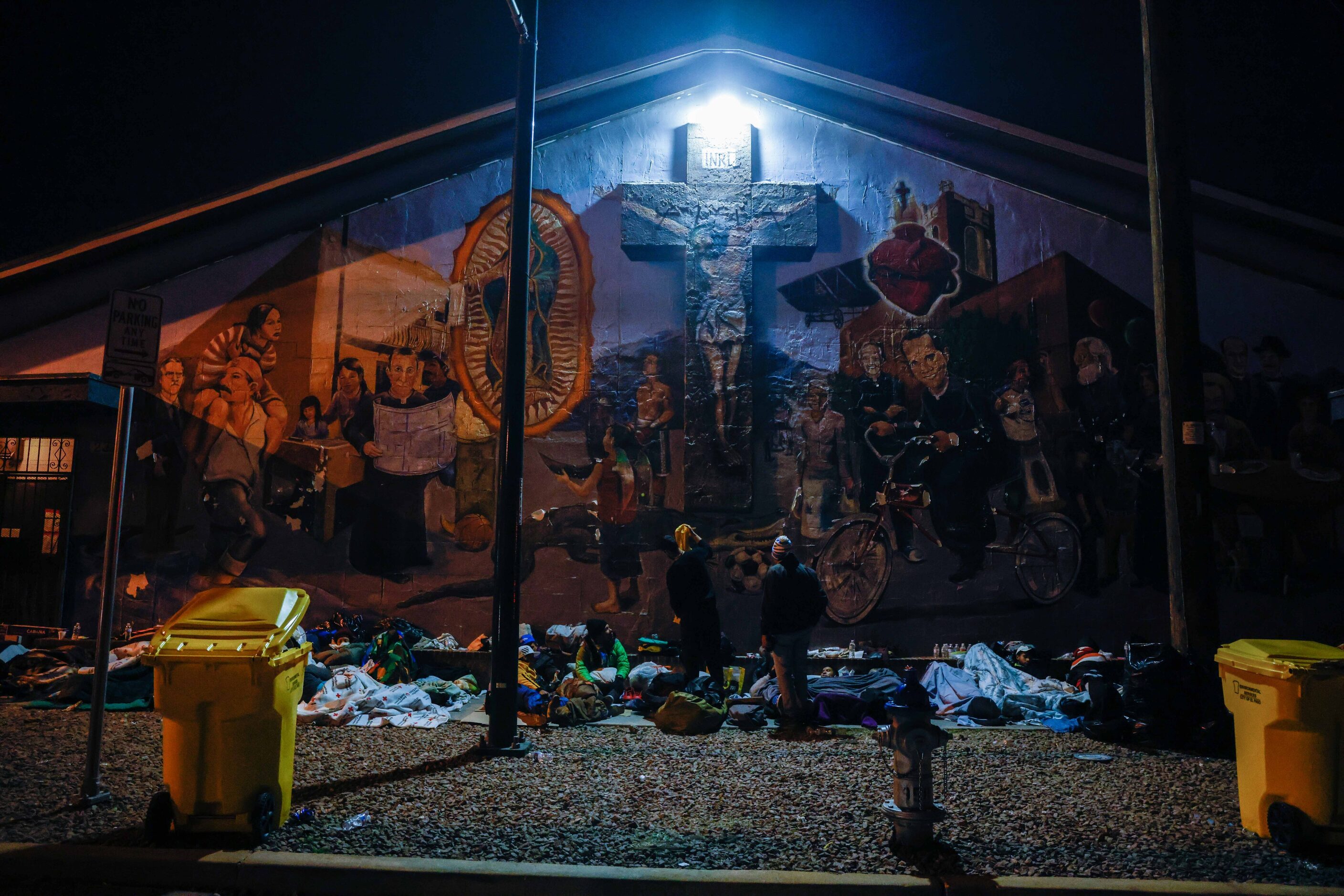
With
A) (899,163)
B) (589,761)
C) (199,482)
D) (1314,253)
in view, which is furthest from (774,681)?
(1314,253)

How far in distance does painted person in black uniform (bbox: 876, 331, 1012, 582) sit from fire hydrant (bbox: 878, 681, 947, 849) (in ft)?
22.7

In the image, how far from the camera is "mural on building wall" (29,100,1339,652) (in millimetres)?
11047

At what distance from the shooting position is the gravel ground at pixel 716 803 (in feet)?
14.6

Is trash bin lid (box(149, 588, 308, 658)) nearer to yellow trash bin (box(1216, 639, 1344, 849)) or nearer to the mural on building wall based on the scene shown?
yellow trash bin (box(1216, 639, 1344, 849))

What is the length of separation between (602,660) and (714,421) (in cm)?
356

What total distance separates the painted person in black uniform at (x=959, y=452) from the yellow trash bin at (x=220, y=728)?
8.59 m

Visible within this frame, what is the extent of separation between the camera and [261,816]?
461 cm

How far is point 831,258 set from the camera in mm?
11781

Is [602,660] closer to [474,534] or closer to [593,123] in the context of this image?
[474,534]

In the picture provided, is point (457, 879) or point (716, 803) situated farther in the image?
point (716, 803)

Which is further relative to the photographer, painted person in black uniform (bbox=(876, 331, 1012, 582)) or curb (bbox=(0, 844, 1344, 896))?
painted person in black uniform (bbox=(876, 331, 1012, 582))

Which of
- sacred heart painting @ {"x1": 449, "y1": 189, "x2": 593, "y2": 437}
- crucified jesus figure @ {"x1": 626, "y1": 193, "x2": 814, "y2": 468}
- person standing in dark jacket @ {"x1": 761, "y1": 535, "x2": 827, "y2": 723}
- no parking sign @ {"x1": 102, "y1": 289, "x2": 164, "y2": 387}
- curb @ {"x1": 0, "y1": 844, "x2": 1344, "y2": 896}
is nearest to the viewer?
curb @ {"x1": 0, "y1": 844, "x2": 1344, "y2": 896}

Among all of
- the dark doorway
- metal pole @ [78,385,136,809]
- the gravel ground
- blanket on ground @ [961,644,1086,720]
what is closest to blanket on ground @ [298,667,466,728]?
the gravel ground

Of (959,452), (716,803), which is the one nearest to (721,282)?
(959,452)
